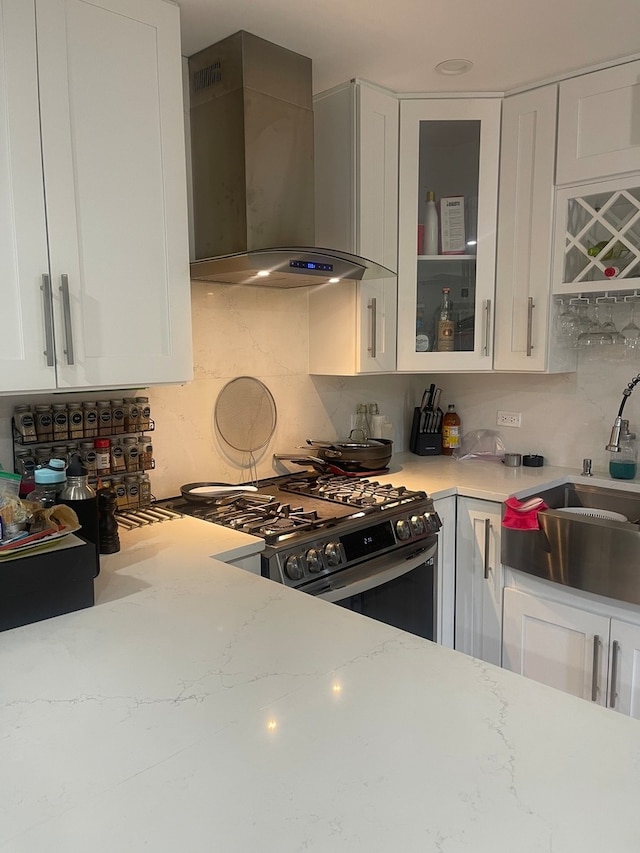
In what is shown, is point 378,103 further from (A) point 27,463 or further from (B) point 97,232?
(A) point 27,463

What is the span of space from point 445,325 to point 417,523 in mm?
897

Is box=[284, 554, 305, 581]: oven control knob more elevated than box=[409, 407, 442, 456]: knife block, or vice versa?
box=[409, 407, 442, 456]: knife block

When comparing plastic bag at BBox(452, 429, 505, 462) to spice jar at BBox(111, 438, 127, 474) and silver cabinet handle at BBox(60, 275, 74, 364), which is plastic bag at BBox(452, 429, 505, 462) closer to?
spice jar at BBox(111, 438, 127, 474)

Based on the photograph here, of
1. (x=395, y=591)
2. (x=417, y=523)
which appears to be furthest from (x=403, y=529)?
(x=395, y=591)

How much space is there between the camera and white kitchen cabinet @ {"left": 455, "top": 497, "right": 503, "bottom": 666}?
7.67ft

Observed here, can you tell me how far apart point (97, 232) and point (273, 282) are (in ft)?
2.90

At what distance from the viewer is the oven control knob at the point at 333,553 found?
6.12ft

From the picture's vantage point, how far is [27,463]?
71.2 inches

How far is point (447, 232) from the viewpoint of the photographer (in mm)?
2590

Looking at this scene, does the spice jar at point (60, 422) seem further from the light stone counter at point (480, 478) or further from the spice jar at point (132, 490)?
the light stone counter at point (480, 478)

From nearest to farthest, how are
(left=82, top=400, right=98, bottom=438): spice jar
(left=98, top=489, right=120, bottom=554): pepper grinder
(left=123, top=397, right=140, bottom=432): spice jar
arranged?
1. (left=98, top=489, right=120, bottom=554): pepper grinder
2. (left=82, top=400, right=98, bottom=438): spice jar
3. (left=123, top=397, right=140, bottom=432): spice jar

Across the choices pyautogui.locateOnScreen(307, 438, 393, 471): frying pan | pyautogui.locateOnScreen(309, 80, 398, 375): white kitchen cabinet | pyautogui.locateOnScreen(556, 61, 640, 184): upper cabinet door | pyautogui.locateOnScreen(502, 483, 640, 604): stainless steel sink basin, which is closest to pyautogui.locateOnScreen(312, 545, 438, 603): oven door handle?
pyautogui.locateOnScreen(502, 483, 640, 604): stainless steel sink basin

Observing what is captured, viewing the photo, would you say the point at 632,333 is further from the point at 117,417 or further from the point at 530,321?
the point at 117,417

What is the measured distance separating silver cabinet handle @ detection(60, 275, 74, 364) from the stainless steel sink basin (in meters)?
1.55
